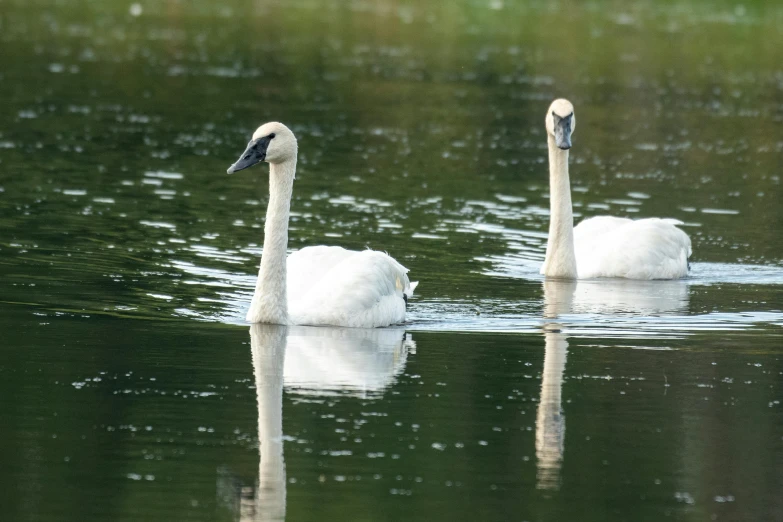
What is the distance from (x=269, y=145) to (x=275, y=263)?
102 cm

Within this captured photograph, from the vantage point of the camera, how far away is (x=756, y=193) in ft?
78.2

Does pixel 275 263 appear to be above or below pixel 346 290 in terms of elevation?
above

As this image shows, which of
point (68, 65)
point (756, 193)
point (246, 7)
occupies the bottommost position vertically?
point (756, 193)

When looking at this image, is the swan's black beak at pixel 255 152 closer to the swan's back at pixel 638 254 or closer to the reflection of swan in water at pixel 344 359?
the reflection of swan in water at pixel 344 359

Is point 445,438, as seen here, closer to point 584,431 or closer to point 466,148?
point 584,431

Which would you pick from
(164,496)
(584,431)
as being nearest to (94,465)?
(164,496)

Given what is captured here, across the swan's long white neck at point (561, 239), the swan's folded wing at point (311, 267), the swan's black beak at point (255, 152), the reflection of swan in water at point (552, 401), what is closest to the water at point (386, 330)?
the reflection of swan in water at point (552, 401)

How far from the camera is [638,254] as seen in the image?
17.6 metres

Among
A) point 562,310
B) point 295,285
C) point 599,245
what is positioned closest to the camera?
point 295,285

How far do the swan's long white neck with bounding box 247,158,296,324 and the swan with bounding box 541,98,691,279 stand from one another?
4.25 m

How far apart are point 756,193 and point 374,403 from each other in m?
14.2

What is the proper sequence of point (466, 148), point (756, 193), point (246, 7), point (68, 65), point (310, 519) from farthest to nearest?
point (246, 7) → point (68, 65) → point (466, 148) → point (756, 193) → point (310, 519)

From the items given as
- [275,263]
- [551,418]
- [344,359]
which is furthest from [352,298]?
[551,418]

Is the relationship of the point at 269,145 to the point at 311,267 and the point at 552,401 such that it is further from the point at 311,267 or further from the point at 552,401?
the point at 552,401
